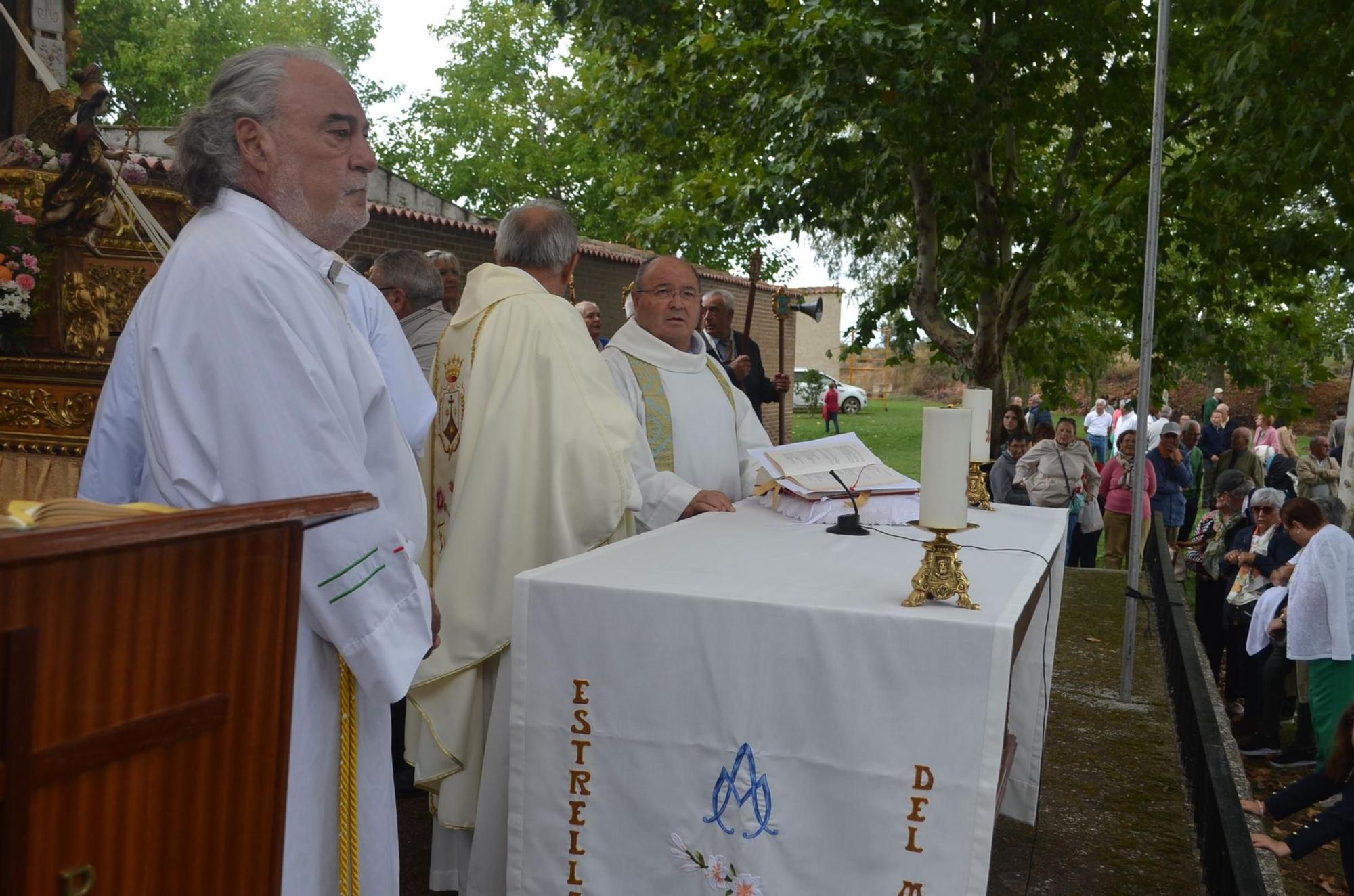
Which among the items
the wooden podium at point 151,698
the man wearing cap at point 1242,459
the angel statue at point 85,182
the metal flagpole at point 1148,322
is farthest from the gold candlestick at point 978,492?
the man wearing cap at point 1242,459

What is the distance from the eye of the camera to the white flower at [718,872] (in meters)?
2.25

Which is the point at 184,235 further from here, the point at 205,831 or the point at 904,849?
the point at 904,849

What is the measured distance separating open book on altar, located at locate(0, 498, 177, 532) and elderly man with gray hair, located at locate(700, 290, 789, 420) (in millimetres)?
5289

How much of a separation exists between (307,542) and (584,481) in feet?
4.33

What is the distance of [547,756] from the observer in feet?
7.85

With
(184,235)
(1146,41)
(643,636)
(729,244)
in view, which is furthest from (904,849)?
(729,244)

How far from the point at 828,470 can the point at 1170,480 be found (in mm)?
9386

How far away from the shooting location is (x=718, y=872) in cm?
226

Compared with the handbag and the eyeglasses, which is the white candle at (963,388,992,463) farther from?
the handbag

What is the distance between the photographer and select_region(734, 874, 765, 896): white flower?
2.22 m

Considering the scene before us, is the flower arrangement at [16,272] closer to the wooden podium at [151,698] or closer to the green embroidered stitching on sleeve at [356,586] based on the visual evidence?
the green embroidered stitching on sleeve at [356,586]

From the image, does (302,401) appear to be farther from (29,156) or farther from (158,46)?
(158,46)

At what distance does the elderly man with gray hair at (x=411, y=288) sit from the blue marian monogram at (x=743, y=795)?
2.50 meters

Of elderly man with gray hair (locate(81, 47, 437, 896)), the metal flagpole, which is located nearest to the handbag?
the metal flagpole
